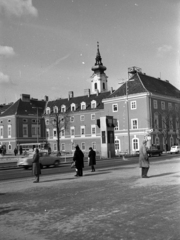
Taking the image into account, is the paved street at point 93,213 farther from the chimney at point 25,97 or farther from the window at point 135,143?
the chimney at point 25,97

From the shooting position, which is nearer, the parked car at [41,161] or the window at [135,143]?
the parked car at [41,161]

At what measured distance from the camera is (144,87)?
61.2m

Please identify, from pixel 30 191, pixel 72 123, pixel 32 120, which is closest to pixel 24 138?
pixel 32 120

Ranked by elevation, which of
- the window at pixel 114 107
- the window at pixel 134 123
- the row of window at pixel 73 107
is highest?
the row of window at pixel 73 107

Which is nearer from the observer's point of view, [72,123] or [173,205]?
[173,205]

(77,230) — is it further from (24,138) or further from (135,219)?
(24,138)

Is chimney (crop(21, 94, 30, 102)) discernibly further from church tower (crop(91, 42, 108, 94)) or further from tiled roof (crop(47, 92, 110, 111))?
church tower (crop(91, 42, 108, 94))

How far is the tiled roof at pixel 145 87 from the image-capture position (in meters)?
61.9

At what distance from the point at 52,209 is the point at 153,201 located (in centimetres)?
299

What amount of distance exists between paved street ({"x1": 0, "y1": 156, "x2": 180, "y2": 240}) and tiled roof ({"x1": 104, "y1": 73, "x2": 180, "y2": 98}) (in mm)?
50379

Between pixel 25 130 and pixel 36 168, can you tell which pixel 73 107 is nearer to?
pixel 25 130

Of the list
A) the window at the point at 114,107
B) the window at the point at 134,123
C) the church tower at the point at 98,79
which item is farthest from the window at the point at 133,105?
the church tower at the point at 98,79

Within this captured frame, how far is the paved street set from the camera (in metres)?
6.49

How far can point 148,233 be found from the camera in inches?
249
